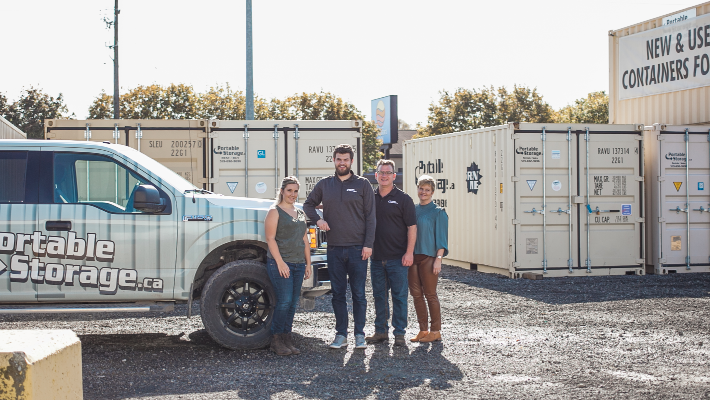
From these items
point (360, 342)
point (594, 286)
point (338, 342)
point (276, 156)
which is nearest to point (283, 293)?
point (338, 342)

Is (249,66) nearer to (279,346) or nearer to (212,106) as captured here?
(279,346)

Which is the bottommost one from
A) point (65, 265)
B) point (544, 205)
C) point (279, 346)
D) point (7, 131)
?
point (279, 346)

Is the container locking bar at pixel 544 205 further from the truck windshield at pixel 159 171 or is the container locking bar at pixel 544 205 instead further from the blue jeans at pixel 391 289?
the truck windshield at pixel 159 171

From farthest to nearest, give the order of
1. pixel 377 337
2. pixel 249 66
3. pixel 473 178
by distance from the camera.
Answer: pixel 249 66
pixel 473 178
pixel 377 337

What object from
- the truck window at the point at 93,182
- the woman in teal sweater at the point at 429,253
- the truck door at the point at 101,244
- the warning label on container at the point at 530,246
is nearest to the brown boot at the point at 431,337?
the woman in teal sweater at the point at 429,253

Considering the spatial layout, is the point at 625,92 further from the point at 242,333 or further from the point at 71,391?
the point at 71,391

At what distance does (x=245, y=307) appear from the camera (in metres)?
6.98

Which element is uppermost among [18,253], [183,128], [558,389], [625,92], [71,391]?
[625,92]

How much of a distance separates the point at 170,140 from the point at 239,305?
18.5 feet

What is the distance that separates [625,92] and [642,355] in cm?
1179

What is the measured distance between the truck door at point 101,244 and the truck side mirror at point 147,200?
0.07m

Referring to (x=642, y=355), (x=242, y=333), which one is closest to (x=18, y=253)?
(x=242, y=333)

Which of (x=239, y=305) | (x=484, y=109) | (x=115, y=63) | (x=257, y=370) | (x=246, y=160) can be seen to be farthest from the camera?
(x=484, y=109)

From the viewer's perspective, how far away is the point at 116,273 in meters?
6.78
